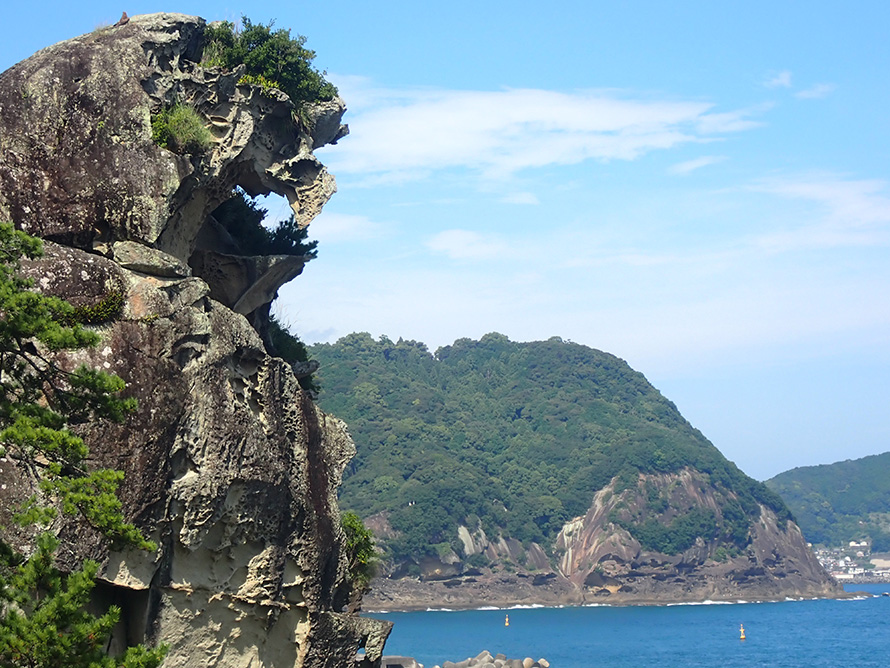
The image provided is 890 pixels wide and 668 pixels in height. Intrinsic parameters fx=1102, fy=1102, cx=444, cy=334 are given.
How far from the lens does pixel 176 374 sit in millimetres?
23141

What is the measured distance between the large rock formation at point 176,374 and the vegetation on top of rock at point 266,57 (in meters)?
0.87

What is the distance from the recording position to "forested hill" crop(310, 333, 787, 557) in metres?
142

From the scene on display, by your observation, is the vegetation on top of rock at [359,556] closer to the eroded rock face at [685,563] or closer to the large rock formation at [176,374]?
the large rock formation at [176,374]

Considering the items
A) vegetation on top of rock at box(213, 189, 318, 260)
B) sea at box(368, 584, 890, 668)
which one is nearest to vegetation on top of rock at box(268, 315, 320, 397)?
vegetation on top of rock at box(213, 189, 318, 260)

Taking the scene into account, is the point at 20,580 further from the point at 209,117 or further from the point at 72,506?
the point at 209,117

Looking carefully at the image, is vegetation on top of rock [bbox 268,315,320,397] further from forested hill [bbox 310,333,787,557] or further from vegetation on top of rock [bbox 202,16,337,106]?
forested hill [bbox 310,333,787,557]

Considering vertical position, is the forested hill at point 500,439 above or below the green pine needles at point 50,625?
above

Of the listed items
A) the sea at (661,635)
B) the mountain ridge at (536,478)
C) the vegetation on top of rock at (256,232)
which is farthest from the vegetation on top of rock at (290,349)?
the mountain ridge at (536,478)

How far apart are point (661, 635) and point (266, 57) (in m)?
83.3

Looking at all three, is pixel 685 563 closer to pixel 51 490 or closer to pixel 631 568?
pixel 631 568

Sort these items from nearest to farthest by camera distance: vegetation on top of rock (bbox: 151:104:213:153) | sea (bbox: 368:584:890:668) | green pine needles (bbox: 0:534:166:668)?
green pine needles (bbox: 0:534:166:668) → vegetation on top of rock (bbox: 151:104:213:153) → sea (bbox: 368:584:890:668)

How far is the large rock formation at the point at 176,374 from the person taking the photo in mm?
22453

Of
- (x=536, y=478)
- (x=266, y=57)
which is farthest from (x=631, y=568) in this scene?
(x=266, y=57)

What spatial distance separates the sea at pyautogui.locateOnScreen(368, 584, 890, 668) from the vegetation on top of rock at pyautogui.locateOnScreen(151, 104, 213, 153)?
54.1 metres
